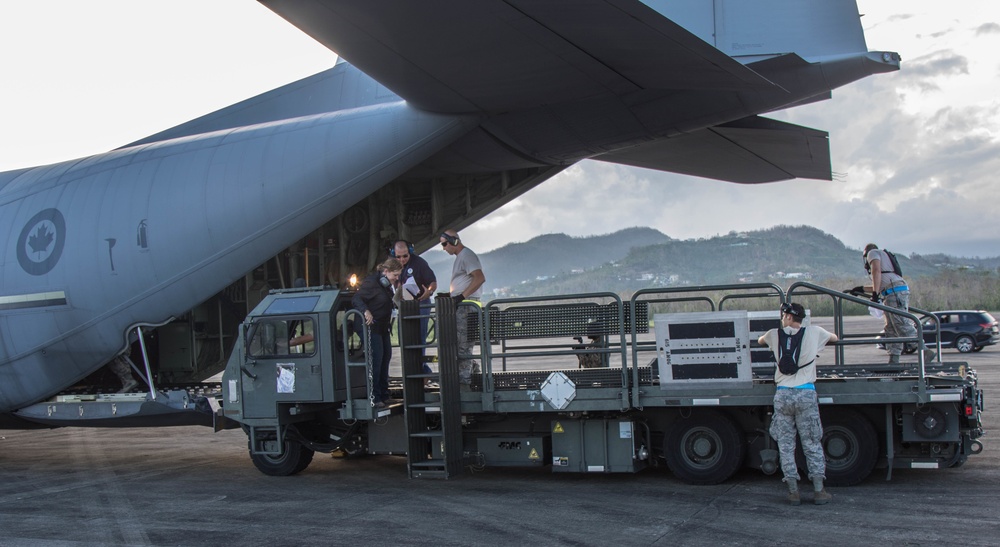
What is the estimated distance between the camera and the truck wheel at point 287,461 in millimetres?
10711

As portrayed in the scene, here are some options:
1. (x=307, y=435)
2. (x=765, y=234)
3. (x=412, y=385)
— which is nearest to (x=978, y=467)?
(x=412, y=385)

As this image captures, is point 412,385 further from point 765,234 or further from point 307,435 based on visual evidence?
point 765,234

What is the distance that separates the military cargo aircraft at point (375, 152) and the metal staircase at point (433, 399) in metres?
2.50

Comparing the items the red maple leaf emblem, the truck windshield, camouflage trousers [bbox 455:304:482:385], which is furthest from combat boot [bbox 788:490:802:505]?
the red maple leaf emblem

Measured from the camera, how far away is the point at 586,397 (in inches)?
371

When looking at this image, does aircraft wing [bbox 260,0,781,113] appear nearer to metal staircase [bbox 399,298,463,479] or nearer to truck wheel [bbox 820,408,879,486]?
metal staircase [bbox 399,298,463,479]

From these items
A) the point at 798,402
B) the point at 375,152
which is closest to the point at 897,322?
the point at 798,402

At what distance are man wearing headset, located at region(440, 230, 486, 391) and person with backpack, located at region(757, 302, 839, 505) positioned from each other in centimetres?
357

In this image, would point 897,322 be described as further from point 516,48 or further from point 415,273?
point 415,273

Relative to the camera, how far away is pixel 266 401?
10375mm

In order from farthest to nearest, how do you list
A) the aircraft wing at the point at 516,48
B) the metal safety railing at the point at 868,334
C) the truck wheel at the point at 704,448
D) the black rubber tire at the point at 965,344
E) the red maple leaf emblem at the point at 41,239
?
the black rubber tire at the point at 965,344
the red maple leaf emblem at the point at 41,239
the truck wheel at the point at 704,448
the metal safety railing at the point at 868,334
the aircraft wing at the point at 516,48

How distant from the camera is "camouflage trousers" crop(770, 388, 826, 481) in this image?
8125mm

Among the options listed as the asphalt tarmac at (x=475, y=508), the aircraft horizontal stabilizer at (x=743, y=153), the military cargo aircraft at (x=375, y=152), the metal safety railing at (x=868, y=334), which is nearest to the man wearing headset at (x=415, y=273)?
the military cargo aircraft at (x=375, y=152)

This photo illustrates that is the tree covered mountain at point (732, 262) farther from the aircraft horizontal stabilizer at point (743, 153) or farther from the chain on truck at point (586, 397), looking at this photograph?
the chain on truck at point (586, 397)
